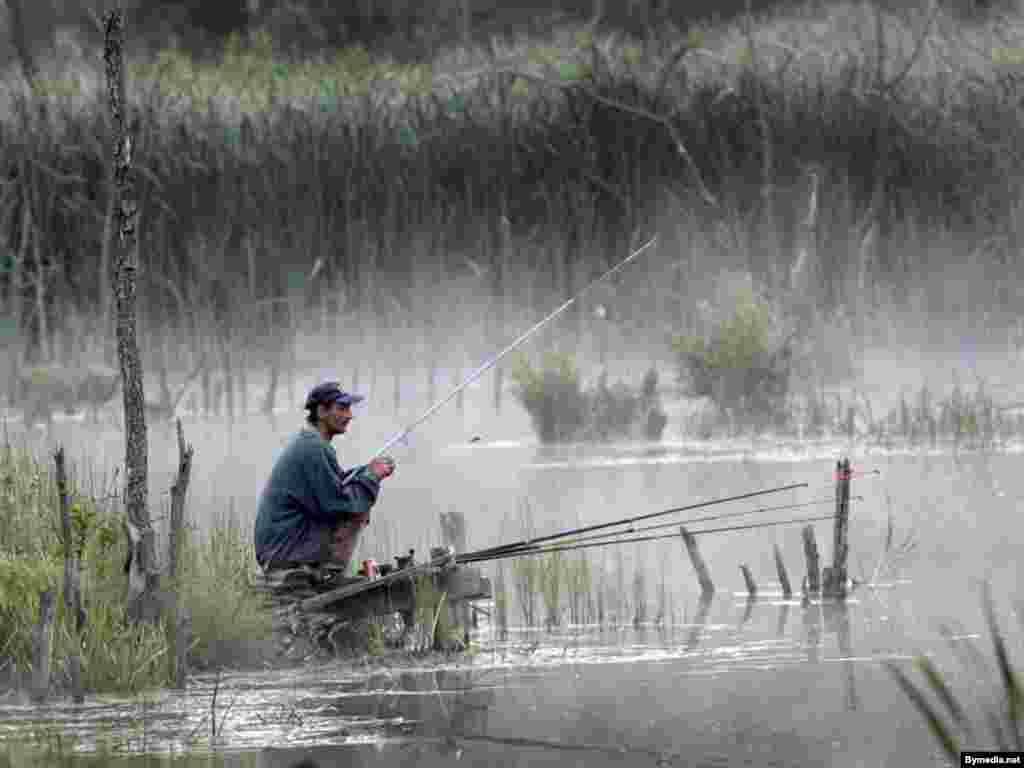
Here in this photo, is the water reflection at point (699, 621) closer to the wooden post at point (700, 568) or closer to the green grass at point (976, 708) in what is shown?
the wooden post at point (700, 568)

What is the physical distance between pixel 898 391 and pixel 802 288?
1714mm

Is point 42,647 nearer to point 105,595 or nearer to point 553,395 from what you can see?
point 105,595

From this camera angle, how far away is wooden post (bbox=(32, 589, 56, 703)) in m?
8.81

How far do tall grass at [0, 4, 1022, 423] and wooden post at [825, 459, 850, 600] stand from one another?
1193cm

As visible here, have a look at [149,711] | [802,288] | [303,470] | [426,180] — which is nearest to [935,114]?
[802,288]

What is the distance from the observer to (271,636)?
33.4 ft

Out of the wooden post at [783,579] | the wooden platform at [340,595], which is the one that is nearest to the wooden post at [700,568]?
the wooden post at [783,579]

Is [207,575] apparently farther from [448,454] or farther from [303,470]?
[448,454]

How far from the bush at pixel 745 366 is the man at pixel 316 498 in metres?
Answer: 10.2

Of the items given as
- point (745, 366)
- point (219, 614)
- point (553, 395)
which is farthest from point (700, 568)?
point (553, 395)

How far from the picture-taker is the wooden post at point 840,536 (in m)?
11.5

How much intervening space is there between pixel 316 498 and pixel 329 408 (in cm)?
41

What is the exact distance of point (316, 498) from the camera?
33.8 feet

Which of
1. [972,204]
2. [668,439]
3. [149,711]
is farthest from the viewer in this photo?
[972,204]
